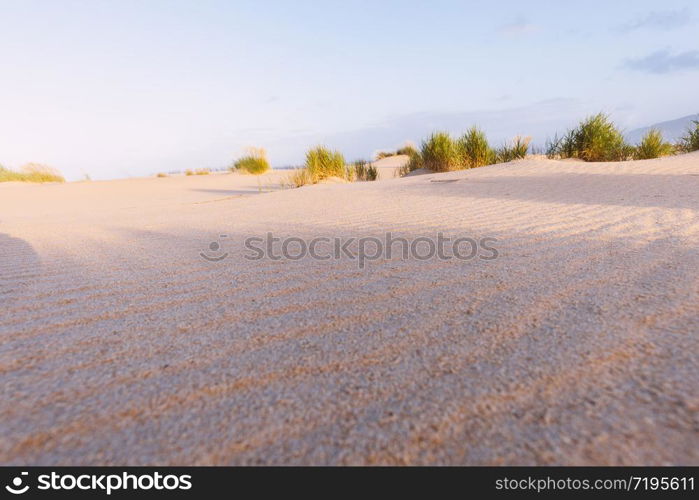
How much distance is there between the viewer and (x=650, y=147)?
26.7ft

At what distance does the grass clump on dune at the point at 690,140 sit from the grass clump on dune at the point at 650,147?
0.26 meters

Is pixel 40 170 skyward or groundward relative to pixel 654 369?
skyward

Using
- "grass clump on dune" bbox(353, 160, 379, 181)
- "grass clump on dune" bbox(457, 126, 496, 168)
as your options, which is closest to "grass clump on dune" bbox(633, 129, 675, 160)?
"grass clump on dune" bbox(457, 126, 496, 168)

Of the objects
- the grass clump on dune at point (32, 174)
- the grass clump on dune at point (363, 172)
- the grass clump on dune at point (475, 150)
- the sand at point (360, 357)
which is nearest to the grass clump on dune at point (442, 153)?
the grass clump on dune at point (475, 150)

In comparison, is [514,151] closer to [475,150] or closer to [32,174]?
[475,150]

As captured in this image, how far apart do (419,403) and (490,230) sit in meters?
1.75

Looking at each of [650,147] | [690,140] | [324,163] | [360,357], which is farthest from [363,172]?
[360,357]

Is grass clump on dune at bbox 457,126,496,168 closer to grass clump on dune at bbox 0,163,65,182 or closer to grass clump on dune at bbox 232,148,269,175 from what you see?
grass clump on dune at bbox 232,148,269,175

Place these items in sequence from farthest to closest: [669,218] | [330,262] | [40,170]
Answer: [40,170] → [669,218] → [330,262]

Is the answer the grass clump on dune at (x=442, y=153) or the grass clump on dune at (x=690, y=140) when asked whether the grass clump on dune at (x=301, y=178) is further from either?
the grass clump on dune at (x=690, y=140)

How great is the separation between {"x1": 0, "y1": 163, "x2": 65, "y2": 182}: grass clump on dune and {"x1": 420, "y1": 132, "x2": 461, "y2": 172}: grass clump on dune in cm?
1185

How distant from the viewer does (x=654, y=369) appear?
767 millimetres

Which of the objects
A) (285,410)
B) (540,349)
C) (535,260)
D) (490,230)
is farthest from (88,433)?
(490,230)
